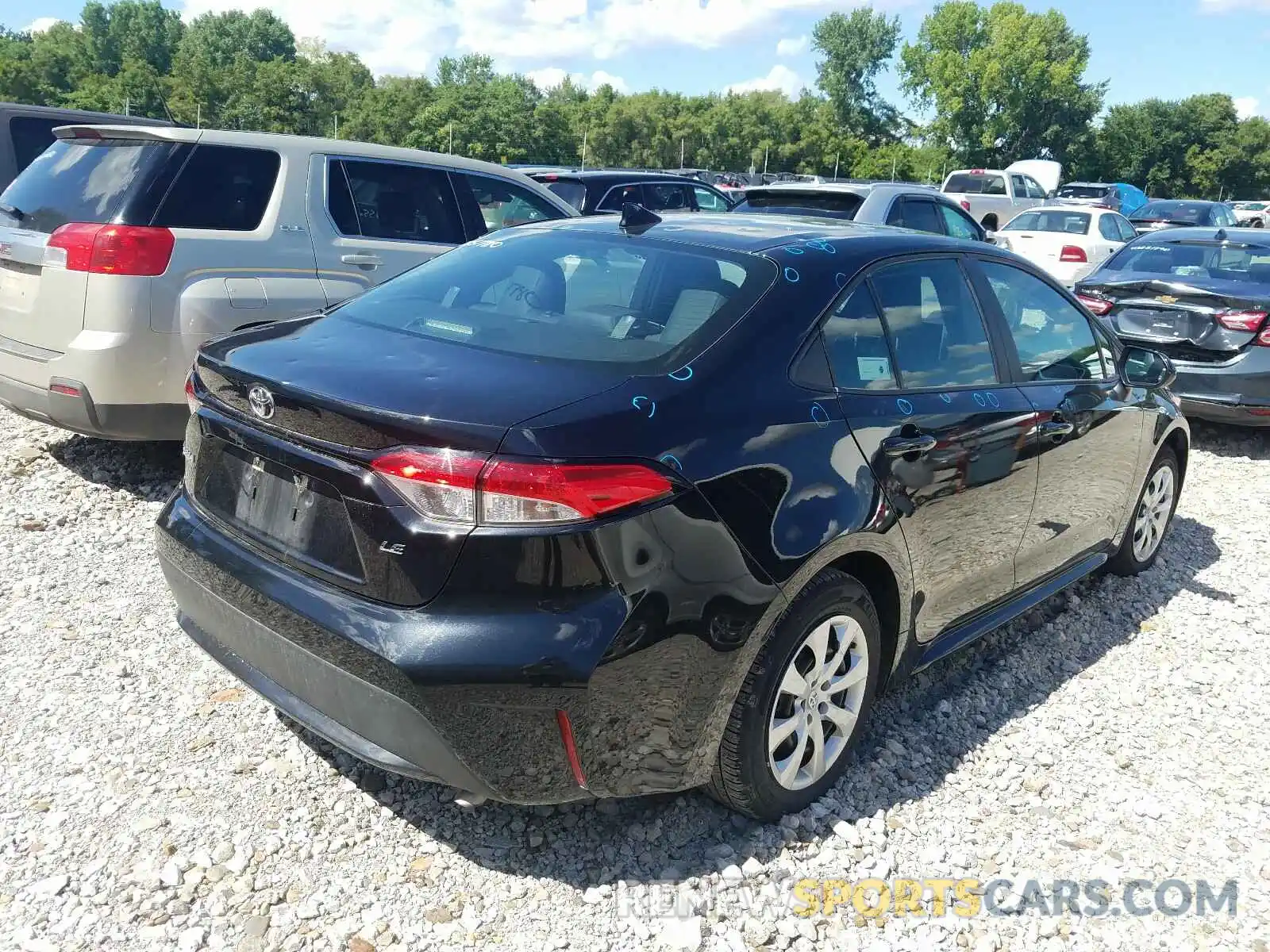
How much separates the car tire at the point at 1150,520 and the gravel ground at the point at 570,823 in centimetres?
78

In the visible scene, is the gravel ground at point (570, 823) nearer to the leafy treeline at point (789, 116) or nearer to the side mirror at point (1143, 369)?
the side mirror at point (1143, 369)

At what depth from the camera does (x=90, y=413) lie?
4441 millimetres

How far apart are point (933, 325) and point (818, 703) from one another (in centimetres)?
131

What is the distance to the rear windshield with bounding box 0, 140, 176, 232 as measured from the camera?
455cm

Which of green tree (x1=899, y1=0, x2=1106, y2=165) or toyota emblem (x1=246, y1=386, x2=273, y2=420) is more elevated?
green tree (x1=899, y1=0, x2=1106, y2=165)

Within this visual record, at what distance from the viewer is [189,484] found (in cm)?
283

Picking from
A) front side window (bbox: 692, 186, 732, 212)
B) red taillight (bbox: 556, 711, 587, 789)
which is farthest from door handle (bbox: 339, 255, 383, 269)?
front side window (bbox: 692, 186, 732, 212)

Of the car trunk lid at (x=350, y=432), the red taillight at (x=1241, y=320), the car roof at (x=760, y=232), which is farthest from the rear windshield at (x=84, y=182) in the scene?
the red taillight at (x=1241, y=320)

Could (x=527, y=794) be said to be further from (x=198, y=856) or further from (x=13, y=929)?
(x=13, y=929)

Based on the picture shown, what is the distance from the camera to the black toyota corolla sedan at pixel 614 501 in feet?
7.06

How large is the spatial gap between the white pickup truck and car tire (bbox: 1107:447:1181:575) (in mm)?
16422

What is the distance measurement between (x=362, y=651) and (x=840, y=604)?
1.27 m

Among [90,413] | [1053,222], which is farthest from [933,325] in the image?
[1053,222]

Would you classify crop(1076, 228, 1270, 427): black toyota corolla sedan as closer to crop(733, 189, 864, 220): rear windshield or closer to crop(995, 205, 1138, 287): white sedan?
crop(733, 189, 864, 220): rear windshield
